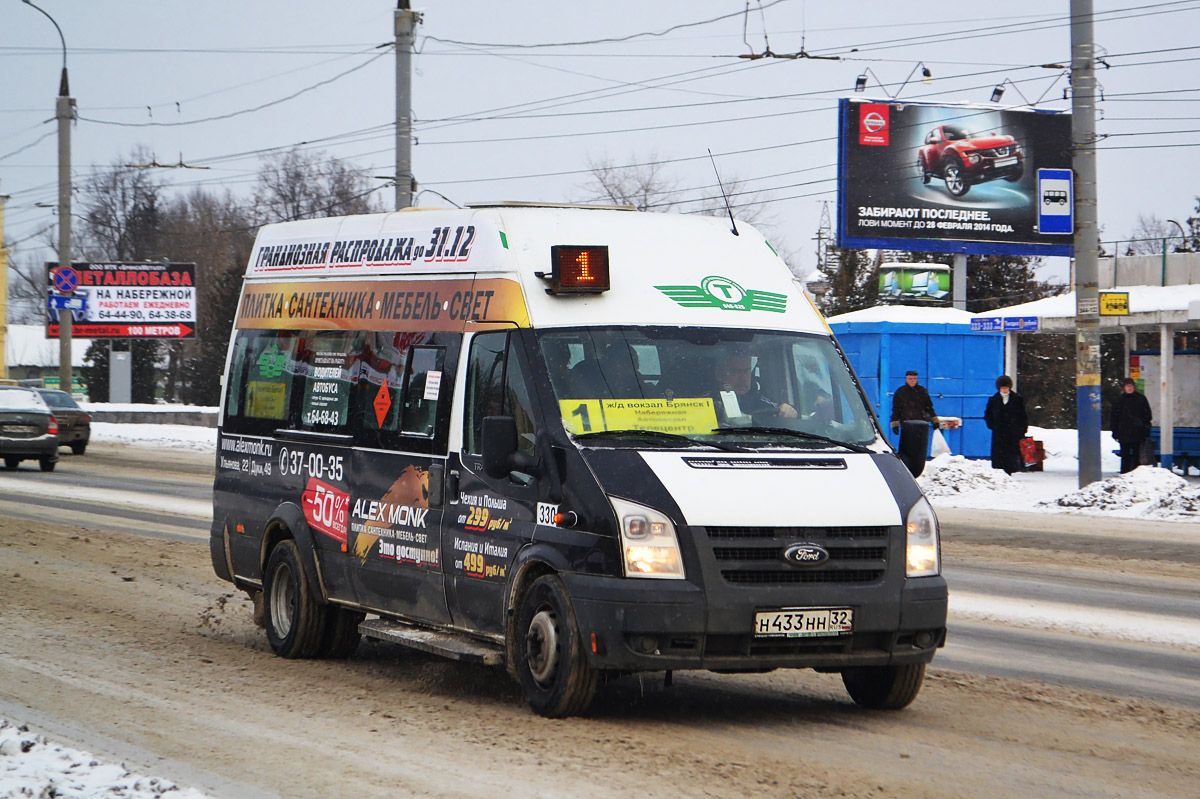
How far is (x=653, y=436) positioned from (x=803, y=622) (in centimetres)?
112

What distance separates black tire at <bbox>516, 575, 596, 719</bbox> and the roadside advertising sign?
2474 inches

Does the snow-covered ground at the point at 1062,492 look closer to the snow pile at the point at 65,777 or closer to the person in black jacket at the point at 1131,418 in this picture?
the person in black jacket at the point at 1131,418

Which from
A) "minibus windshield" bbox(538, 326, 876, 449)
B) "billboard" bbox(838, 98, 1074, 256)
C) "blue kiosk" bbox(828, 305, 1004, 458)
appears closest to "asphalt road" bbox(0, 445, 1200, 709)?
"minibus windshield" bbox(538, 326, 876, 449)

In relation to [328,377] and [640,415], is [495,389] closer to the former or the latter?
[640,415]

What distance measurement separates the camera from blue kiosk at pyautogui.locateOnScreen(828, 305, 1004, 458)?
29.5 m

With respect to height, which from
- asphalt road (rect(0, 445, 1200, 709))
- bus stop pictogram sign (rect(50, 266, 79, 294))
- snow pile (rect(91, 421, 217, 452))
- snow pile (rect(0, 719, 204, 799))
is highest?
bus stop pictogram sign (rect(50, 266, 79, 294))

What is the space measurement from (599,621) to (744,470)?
934 millimetres

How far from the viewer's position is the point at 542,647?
7.18 m

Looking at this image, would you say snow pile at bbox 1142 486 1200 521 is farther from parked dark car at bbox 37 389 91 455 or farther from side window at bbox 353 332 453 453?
parked dark car at bbox 37 389 91 455

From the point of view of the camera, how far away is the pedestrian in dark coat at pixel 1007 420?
25.8 metres

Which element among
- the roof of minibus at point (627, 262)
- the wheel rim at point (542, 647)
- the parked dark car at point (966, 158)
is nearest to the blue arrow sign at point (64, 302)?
the parked dark car at point (966, 158)

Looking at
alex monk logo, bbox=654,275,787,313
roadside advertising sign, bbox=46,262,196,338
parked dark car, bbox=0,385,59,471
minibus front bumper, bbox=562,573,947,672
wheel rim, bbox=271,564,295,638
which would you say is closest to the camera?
minibus front bumper, bbox=562,573,947,672

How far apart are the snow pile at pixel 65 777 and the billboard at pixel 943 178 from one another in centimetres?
3412

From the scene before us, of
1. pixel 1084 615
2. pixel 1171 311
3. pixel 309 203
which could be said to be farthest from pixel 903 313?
pixel 309 203
